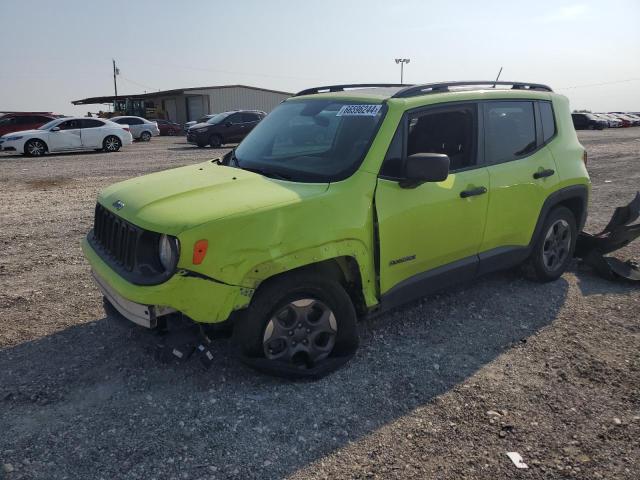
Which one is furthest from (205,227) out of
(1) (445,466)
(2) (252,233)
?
(1) (445,466)

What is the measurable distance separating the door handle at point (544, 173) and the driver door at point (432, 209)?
28.3 inches

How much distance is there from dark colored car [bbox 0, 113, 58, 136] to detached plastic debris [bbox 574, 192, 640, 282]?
23595mm

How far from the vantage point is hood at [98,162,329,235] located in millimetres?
3092

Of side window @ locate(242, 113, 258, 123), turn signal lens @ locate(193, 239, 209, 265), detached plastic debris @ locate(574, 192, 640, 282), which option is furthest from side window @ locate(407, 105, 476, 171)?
side window @ locate(242, 113, 258, 123)

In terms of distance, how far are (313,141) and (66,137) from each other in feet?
61.6

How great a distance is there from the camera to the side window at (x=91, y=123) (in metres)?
20.6

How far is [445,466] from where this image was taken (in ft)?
9.15

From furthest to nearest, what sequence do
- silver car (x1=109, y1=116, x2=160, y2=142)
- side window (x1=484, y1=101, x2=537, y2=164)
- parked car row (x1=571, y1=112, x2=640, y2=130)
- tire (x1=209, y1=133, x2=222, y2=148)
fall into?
1. parked car row (x1=571, y1=112, x2=640, y2=130)
2. silver car (x1=109, y1=116, x2=160, y2=142)
3. tire (x1=209, y1=133, x2=222, y2=148)
4. side window (x1=484, y1=101, x2=537, y2=164)

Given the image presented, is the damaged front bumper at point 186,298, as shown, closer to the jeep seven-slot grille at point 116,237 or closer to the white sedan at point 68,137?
the jeep seven-slot grille at point 116,237

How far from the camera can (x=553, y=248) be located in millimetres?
5293

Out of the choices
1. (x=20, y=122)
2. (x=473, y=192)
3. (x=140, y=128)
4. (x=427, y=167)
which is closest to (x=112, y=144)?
(x=20, y=122)

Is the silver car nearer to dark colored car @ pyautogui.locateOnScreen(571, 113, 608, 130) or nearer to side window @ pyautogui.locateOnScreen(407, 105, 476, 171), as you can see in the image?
side window @ pyautogui.locateOnScreen(407, 105, 476, 171)

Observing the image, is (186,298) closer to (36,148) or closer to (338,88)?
(338,88)

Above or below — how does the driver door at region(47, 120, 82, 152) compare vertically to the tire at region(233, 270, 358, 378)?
above
